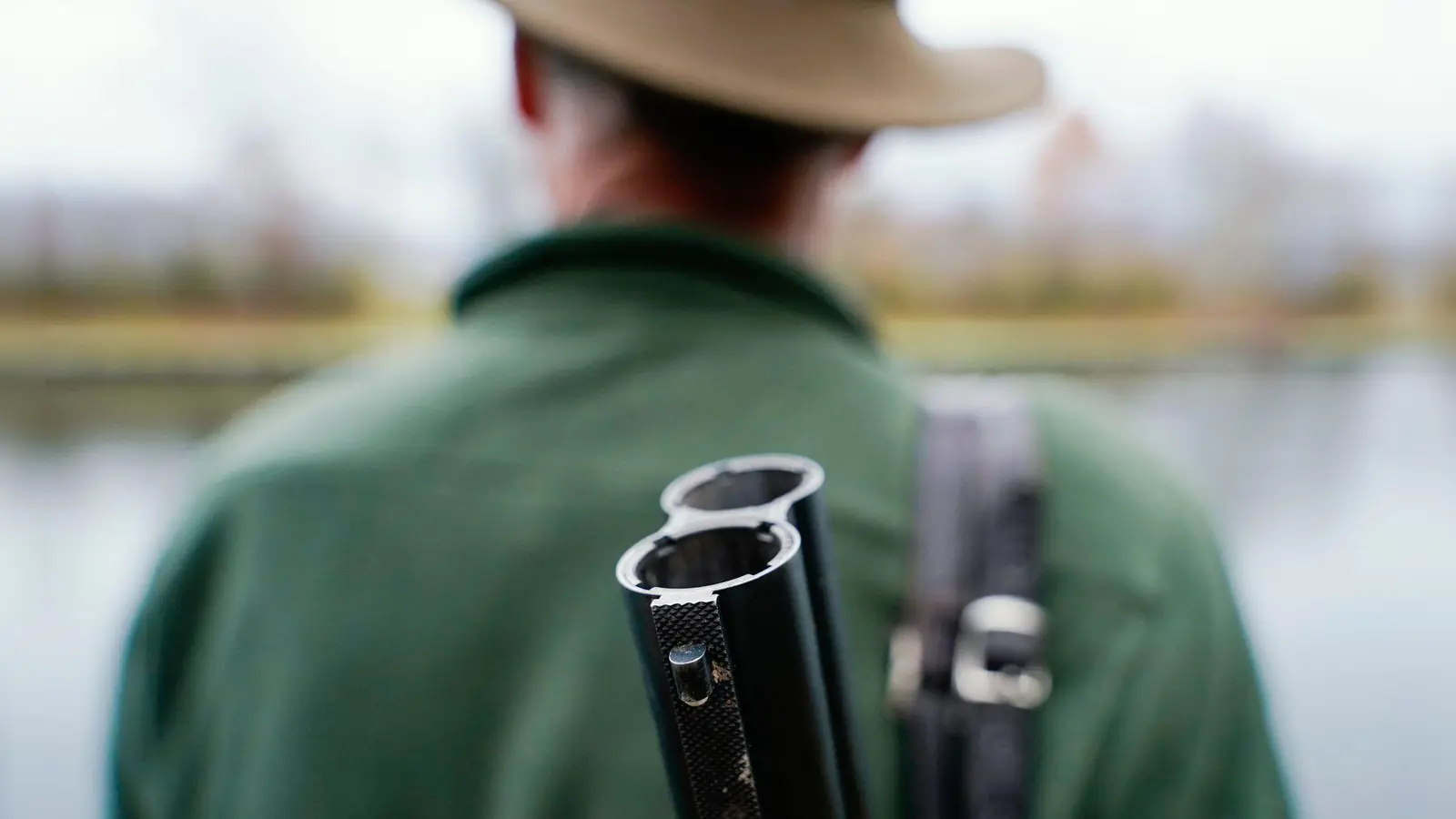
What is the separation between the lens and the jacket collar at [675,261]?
1324mm

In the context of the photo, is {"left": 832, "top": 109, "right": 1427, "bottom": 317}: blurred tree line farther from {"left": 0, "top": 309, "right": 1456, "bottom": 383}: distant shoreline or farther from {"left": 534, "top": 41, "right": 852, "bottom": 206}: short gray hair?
{"left": 534, "top": 41, "right": 852, "bottom": 206}: short gray hair

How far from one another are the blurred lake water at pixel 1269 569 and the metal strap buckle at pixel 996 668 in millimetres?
927

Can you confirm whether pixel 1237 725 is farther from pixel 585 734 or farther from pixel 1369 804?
pixel 1369 804

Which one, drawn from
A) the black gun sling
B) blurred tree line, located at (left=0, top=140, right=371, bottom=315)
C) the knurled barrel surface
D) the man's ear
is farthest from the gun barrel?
blurred tree line, located at (left=0, top=140, right=371, bottom=315)

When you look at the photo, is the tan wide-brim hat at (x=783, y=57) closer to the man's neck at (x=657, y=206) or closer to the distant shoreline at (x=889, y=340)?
the man's neck at (x=657, y=206)

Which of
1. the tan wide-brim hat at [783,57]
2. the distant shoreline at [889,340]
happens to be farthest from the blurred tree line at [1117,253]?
the tan wide-brim hat at [783,57]

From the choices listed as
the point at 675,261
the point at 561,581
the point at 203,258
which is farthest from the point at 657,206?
the point at 203,258

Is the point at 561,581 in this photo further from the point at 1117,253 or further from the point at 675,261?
the point at 1117,253

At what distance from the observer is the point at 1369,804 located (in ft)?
14.2

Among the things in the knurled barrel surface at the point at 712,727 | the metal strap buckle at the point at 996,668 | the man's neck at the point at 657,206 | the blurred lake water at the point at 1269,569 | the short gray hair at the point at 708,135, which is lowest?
the blurred lake water at the point at 1269,569

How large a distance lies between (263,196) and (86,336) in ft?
16.8

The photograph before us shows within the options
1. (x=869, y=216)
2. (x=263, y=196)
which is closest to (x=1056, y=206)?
(x=869, y=216)

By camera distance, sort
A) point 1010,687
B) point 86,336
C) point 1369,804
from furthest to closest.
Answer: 1. point 86,336
2. point 1369,804
3. point 1010,687

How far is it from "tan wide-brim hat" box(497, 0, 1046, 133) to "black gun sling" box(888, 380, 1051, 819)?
0.43 m
